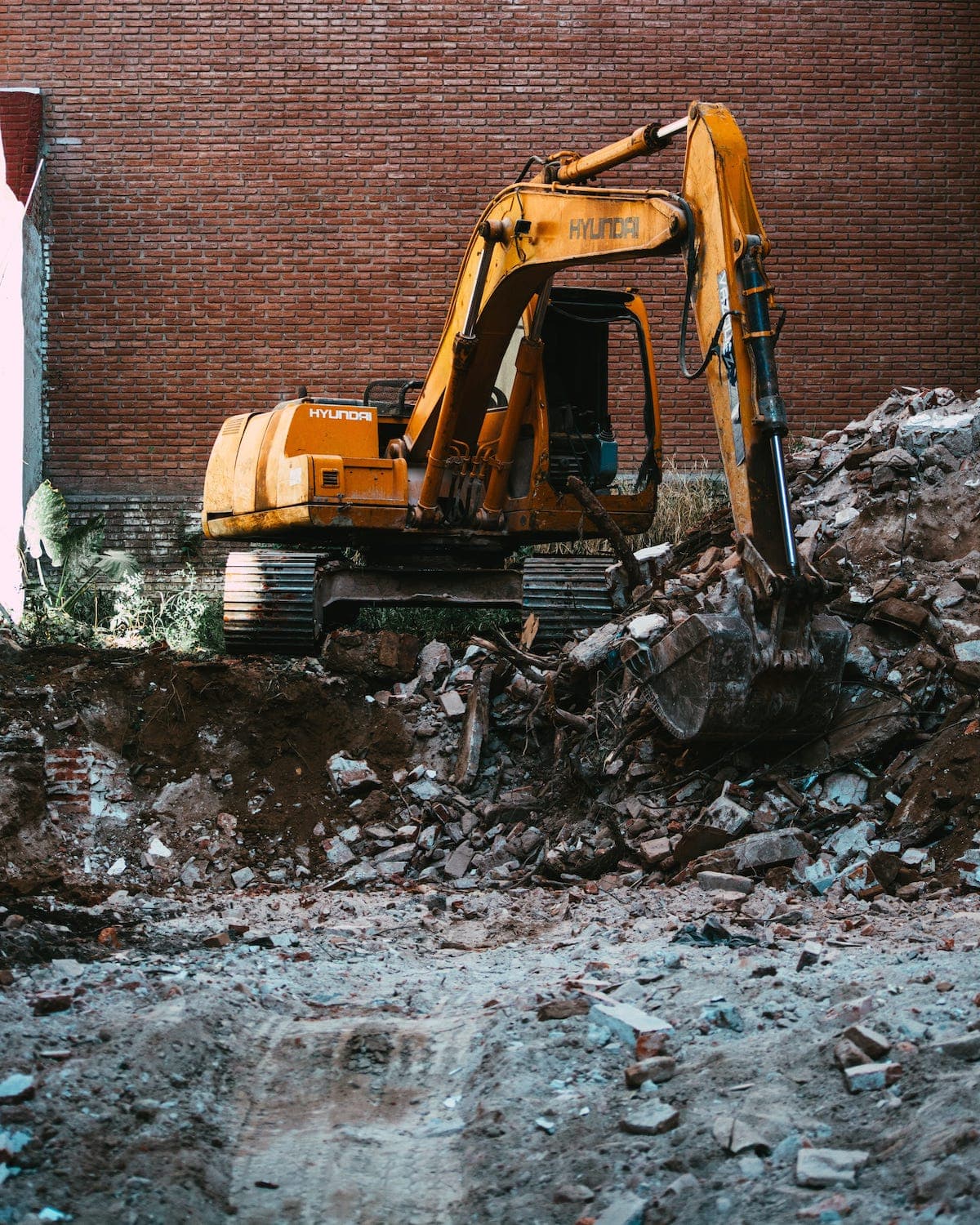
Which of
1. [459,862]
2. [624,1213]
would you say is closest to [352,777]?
[459,862]

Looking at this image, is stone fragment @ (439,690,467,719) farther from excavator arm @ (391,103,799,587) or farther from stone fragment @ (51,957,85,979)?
stone fragment @ (51,957,85,979)

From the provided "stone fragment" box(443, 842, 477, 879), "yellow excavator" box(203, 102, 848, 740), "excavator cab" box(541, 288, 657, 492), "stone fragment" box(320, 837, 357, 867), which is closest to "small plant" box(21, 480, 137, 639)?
"yellow excavator" box(203, 102, 848, 740)

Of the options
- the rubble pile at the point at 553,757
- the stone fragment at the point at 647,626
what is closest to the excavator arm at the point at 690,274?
the rubble pile at the point at 553,757

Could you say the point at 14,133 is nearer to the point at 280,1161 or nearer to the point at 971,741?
the point at 971,741

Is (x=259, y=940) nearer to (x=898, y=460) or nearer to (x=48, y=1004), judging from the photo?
(x=48, y=1004)

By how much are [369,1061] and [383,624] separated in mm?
6380

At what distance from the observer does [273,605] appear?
8469 mm

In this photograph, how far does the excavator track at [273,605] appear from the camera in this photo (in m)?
8.45

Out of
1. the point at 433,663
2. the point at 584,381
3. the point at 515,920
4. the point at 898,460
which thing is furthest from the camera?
the point at 584,381

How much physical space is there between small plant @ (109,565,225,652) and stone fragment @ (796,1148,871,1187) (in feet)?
29.2

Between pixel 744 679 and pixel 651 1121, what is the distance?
9.55 feet

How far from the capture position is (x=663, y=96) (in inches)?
539

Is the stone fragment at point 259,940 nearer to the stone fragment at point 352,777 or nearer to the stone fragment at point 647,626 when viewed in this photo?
the stone fragment at point 352,777

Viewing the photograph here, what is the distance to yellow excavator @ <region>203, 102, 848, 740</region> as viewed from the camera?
5746mm
